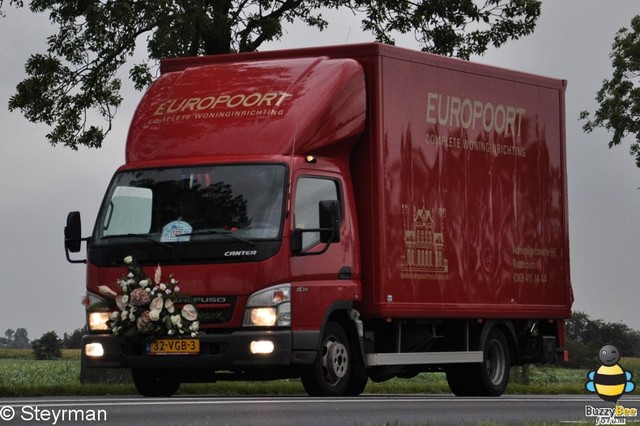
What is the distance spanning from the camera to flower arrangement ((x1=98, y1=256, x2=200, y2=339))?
18.4 m

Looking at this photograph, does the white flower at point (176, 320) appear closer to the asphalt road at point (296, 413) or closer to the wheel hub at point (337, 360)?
the asphalt road at point (296, 413)

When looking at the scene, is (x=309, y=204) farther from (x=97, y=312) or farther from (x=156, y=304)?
(x=97, y=312)

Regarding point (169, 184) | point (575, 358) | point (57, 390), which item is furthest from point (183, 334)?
point (575, 358)

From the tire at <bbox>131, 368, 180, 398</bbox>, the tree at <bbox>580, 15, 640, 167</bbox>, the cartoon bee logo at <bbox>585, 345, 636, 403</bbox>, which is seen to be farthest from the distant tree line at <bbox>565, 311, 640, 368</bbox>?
the cartoon bee logo at <bbox>585, 345, 636, 403</bbox>

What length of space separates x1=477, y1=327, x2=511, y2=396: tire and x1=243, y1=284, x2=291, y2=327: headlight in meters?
5.26

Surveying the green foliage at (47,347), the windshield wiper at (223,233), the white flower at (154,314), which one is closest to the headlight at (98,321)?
the white flower at (154,314)

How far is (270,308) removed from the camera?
18172 millimetres

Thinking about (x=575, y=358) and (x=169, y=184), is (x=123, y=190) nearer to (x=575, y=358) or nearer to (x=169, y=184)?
(x=169, y=184)

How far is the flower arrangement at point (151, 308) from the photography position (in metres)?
18.4

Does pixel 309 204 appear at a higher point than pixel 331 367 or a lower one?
higher

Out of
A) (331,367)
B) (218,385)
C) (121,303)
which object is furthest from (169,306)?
(218,385)

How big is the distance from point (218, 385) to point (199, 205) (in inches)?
301
